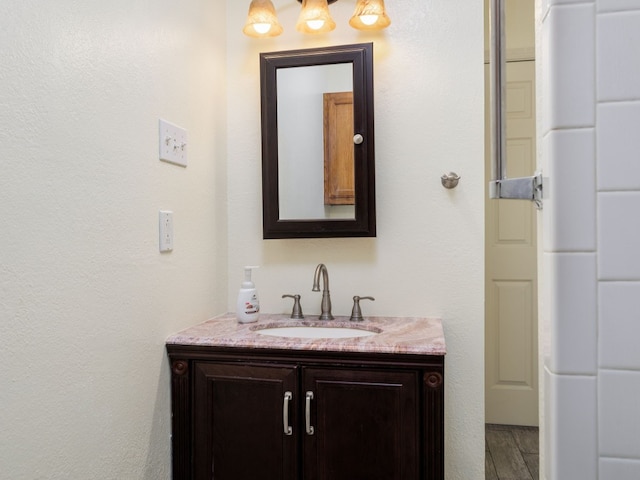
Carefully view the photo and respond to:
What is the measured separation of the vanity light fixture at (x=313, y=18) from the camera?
1.61 meters

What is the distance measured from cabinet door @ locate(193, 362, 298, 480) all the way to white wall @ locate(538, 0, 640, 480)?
2.77 ft

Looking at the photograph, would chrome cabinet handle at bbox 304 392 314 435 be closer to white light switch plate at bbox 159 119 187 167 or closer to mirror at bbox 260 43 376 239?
mirror at bbox 260 43 376 239

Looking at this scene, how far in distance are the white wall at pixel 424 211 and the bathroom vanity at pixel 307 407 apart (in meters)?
0.32

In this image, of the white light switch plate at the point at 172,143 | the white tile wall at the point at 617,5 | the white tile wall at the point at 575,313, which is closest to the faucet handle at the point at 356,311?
the white light switch plate at the point at 172,143

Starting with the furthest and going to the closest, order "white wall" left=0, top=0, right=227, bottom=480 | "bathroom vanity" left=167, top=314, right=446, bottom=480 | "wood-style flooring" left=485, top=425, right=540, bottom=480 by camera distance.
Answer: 1. "wood-style flooring" left=485, top=425, right=540, bottom=480
2. "bathroom vanity" left=167, top=314, right=446, bottom=480
3. "white wall" left=0, top=0, right=227, bottom=480

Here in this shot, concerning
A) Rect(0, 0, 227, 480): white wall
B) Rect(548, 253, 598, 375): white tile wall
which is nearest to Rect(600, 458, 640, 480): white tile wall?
Rect(548, 253, 598, 375): white tile wall

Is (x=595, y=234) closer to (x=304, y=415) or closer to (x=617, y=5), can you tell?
(x=617, y=5)

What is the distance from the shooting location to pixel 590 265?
1.77 feet

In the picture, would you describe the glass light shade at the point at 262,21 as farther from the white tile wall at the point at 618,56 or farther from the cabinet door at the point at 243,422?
the white tile wall at the point at 618,56

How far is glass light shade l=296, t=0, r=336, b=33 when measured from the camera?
1.64 meters

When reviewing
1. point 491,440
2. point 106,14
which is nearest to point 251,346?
point 106,14

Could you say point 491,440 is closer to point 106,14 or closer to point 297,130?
point 297,130

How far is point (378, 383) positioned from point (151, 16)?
122cm

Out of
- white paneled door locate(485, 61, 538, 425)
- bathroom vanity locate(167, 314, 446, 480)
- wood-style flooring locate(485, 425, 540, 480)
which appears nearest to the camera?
bathroom vanity locate(167, 314, 446, 480)
